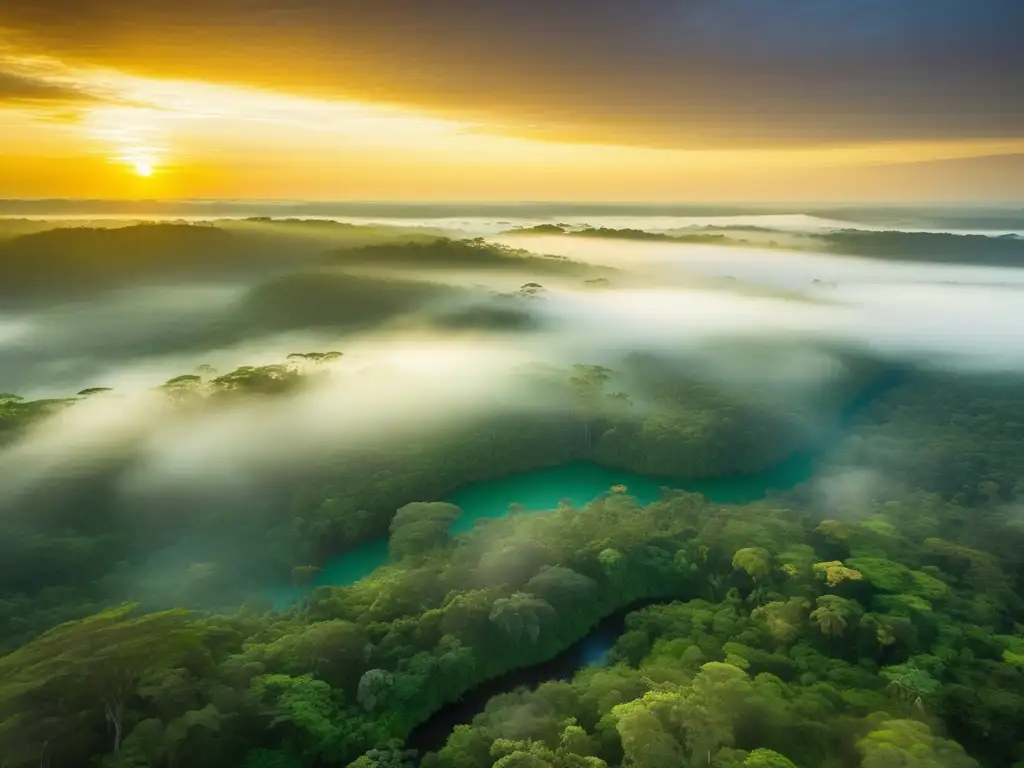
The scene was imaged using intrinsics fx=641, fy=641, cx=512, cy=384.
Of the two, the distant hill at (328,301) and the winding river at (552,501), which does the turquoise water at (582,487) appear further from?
the distant hill at (328,301)

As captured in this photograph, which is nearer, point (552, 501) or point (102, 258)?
point (552, 501)

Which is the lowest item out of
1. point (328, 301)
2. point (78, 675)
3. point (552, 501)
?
point (552, 501)

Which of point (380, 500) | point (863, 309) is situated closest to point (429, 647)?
point (380, 500)

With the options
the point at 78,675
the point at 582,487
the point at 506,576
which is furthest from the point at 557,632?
the point at 582,487

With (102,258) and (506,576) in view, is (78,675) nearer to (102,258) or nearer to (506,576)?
(506,576)

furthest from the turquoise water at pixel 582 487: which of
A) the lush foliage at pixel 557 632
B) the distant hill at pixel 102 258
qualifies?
the distant hill at pixel 102 258

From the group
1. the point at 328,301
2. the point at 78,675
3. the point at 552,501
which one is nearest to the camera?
the point at 78,675

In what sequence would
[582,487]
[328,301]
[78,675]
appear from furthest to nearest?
[328,301] → [582,487] → [78,675]

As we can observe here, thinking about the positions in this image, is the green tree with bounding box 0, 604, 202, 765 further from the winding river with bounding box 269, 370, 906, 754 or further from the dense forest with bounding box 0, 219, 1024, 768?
the winding river with bounding box 269, 370, 906, 754
